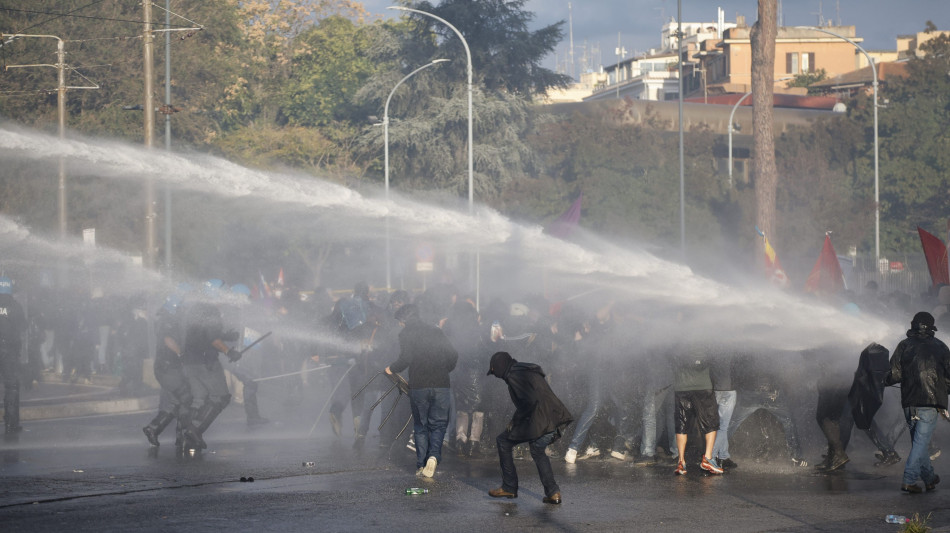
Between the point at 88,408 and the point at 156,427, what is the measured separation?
533cm

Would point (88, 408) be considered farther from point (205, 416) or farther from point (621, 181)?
point (621, 181)

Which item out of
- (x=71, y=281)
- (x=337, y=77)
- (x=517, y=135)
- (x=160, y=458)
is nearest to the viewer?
(x=160, y=458)

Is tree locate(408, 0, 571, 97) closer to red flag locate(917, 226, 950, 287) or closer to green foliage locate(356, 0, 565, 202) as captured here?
green foliage locate(356, 0, 565, 202)

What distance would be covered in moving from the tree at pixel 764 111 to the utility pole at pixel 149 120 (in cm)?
1422

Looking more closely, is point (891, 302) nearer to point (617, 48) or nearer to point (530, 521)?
point (530, 521)

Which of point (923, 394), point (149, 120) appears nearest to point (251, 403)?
point (149, 120)

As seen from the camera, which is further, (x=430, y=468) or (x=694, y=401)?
(x=694, y=401)

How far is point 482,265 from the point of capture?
105 feet

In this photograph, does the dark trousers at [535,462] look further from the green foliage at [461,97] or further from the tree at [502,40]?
the tree at [502,40]

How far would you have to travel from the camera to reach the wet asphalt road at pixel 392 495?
913 centimetres

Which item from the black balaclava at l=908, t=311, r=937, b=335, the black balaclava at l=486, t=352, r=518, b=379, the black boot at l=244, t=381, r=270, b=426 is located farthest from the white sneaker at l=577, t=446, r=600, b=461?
the black boot at l=244, t=381, r=270, b=426

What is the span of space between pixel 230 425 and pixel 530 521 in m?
8.61

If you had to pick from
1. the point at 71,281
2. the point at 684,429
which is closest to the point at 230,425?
the point at 684,429

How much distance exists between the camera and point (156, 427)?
14.2m
